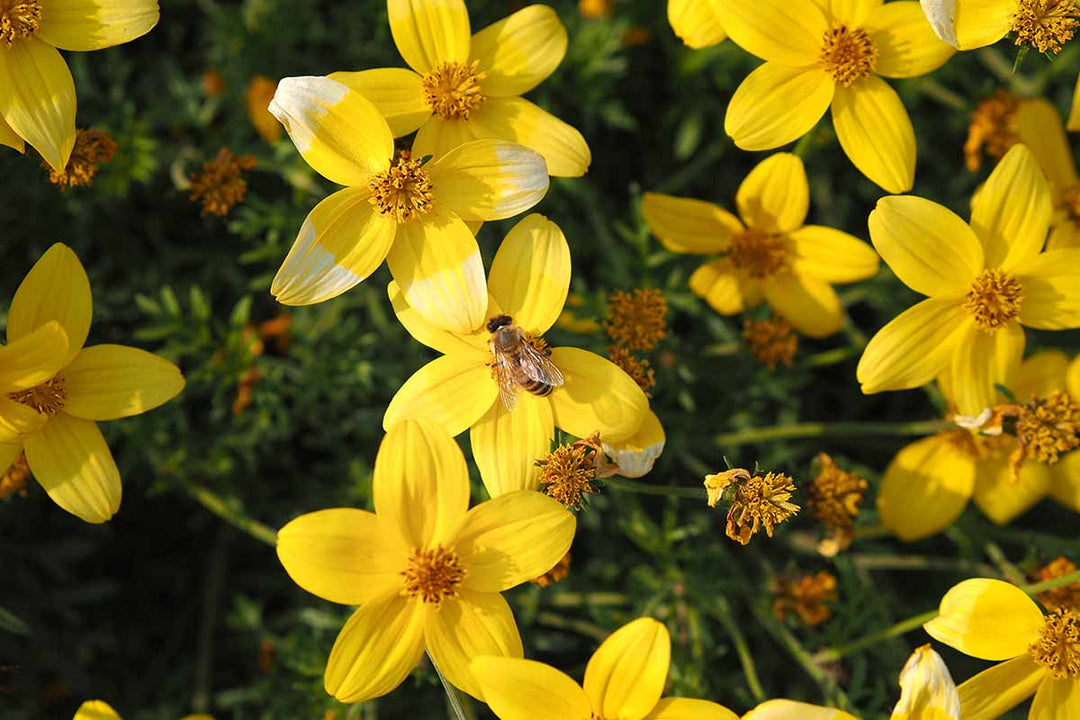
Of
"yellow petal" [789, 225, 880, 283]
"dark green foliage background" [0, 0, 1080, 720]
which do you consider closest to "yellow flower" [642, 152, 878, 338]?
"yellow petal" [789, 225, 880, 283]

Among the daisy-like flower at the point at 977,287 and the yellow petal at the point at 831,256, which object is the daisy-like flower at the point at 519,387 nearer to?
the daisy-like flower at the point at 977,287

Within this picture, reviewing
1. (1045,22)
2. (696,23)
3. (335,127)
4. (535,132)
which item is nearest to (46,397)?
(335,127)

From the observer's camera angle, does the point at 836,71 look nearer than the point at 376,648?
No

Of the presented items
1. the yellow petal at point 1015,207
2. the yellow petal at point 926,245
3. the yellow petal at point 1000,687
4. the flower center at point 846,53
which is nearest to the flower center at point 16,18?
the flower center at point 846,53

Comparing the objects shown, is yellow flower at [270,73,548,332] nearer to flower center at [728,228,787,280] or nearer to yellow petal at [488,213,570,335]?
yellow petal at [488,213,570,335]

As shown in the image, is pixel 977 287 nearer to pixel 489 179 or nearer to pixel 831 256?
pixel 831 256

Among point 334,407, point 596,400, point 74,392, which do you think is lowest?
point 334,407
